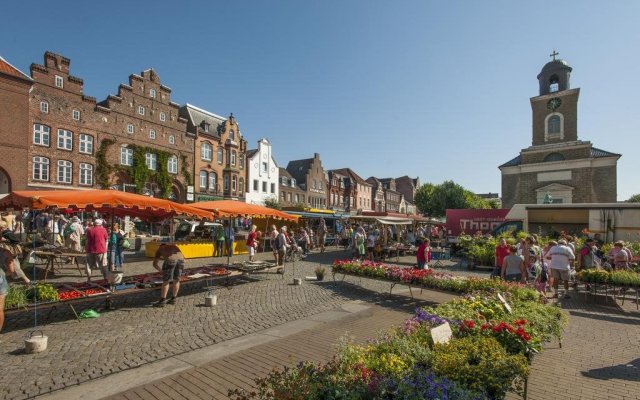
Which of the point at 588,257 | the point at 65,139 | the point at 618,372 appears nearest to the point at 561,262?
the point at 588,257

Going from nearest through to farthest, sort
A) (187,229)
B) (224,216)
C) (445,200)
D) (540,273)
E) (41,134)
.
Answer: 1. (540,273)
2. (224,216)
3. (187,229)
4. (41,134)
5. (445,200)

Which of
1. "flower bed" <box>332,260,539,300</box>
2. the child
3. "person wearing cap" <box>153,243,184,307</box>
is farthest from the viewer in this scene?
the child

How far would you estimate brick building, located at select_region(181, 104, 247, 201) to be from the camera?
40.5m

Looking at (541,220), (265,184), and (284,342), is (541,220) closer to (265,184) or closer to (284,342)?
(284,342)

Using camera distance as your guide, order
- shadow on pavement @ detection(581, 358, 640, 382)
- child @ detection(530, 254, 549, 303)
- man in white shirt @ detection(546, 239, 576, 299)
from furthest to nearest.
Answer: child @ detection(530, 254, 549, 303), man in white shirt @ detection(546, 239, 576, 299), shadow on pavement @ detection(581, 358, 640, 382)

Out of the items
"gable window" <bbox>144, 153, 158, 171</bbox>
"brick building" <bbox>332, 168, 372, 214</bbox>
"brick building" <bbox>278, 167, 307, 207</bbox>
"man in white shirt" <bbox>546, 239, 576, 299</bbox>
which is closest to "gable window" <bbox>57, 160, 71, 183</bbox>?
"gable window" <bbox>144, 153, 158, 171</bbox>

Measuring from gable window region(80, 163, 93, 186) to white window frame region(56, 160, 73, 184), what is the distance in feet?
2.72

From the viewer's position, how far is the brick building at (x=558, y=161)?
121ft

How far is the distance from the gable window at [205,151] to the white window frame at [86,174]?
1199cm

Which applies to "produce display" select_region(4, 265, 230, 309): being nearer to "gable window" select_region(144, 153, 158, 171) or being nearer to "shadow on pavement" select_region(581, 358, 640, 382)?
"shadow on pavement" select_region(581, 358, 640, 382)

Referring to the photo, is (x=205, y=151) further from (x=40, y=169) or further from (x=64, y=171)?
(x=40, y=169)

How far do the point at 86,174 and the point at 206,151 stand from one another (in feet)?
43.6

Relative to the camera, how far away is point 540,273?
11.4m

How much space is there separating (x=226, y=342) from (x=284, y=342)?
106 centimetres
